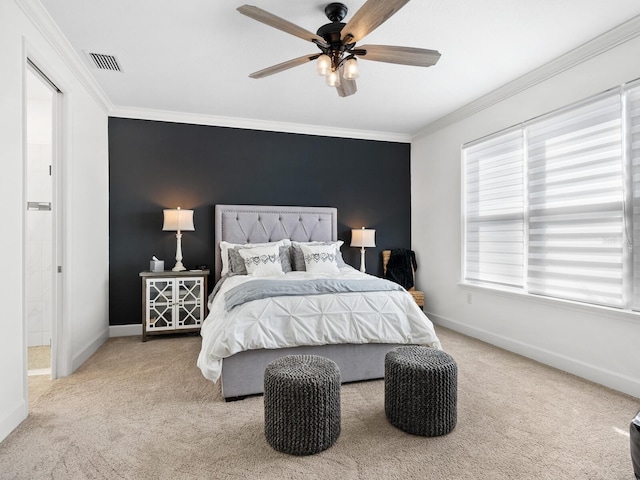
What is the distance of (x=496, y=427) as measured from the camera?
83.2 inches

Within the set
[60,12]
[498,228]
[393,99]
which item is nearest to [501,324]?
[498,228]

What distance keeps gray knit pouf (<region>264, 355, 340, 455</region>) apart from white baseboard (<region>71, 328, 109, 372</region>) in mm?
2159

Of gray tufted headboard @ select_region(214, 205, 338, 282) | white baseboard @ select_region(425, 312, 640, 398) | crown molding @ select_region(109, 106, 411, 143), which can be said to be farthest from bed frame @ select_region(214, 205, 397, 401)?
white baseboard @ select_region(425, 312, 640, 398)

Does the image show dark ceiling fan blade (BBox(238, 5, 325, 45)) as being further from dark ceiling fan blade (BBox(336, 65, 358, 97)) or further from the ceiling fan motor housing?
dark ceiling fan blade (BBox(336, 65, 358, 97))

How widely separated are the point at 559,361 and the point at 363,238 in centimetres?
252

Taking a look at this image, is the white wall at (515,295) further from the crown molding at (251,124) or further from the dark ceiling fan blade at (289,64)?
the dark ceiling fan blade at (289,64)

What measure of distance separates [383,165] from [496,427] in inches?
152

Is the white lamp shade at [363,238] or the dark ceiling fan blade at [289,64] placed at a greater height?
the dark ceiling fan blade at [289,64]

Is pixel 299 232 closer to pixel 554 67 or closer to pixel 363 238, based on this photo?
pixel 363 238

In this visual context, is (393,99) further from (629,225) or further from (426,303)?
(426,303)

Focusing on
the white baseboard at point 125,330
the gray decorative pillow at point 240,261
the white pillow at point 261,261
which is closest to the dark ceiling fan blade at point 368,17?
the white pillow at point 261,261

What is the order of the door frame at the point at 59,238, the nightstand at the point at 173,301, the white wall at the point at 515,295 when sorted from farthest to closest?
1. the nightstand at the point at 173,301
2. the door frame at the point at 59,238
3. the white wall at the point at 515,295

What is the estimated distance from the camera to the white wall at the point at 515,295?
Answer: 104 inches

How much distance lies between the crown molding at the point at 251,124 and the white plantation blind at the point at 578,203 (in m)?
2.17
